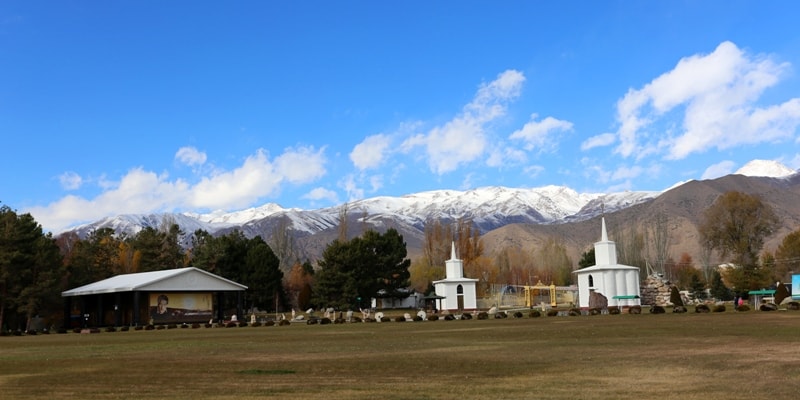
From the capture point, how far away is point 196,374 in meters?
14.6

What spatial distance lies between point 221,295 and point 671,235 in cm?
13263

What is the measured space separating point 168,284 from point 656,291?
41.8 metres

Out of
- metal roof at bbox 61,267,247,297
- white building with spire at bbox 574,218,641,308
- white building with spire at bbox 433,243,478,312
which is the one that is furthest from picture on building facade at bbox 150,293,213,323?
white building with spire at bbox 574,218,641,308

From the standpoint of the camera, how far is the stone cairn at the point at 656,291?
66188mm

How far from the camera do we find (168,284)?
196 ft

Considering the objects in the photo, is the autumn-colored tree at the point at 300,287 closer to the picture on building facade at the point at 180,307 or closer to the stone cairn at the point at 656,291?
the picture on building facade at the point at 180,307

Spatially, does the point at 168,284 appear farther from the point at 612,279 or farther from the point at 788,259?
the point at 788,259

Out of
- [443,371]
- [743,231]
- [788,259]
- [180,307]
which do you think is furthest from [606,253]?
[443,371]

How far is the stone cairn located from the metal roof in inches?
1373

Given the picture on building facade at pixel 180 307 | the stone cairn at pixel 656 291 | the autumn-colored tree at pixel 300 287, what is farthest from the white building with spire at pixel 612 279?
the autumn-colored tree at pixel 300 287

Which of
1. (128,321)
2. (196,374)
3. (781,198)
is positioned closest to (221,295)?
(128,321)

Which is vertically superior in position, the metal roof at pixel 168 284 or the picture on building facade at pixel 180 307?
the metal roof at pixel 168 284

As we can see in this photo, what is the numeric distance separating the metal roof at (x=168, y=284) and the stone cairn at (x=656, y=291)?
34.9 m

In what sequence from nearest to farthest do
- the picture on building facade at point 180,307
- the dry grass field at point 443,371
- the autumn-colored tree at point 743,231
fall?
1. the dry grass field at point 443,371
2. the picture on building facade at point 180,307
3. the autumn-colored tree at point 743,231
